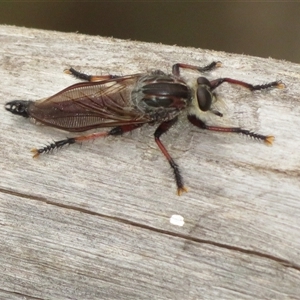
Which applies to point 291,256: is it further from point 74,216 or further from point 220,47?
point 220,47

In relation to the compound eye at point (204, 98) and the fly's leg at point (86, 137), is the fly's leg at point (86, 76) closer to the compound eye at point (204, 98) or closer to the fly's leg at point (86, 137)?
the fly's leg at point (86, 137)

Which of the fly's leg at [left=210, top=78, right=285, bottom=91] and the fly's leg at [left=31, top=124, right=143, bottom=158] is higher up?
the fly's leg at [left=210, top=78, right=285, bottom=91]

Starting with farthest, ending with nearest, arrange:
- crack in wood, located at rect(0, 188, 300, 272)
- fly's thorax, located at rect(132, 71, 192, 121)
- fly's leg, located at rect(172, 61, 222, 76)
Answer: fly's leg, located at rect(172, 61, 222, 76), fly's thorax, located at rect(132, 71, 192, 121), crack in wood, located at rect(0, 188, 300, 272)

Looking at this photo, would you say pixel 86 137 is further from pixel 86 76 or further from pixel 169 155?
pixel 169 155

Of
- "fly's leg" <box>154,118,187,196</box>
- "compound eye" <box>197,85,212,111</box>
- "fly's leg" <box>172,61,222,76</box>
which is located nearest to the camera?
"fly's leg" <box>154,118,187,196</box>

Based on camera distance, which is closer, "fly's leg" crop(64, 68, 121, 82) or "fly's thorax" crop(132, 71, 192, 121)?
"fly's thorax" crop(132, 71, 192, 121)

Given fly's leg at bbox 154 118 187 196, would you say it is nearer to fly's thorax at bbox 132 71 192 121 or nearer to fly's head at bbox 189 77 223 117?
fly's thorax at bbox 132 71 192 121

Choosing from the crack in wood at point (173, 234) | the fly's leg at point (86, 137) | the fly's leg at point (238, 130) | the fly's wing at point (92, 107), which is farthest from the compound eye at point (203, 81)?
the crack in wood at point (173, 234)

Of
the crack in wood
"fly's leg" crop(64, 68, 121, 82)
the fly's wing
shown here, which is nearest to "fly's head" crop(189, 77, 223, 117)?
the fly's wing
